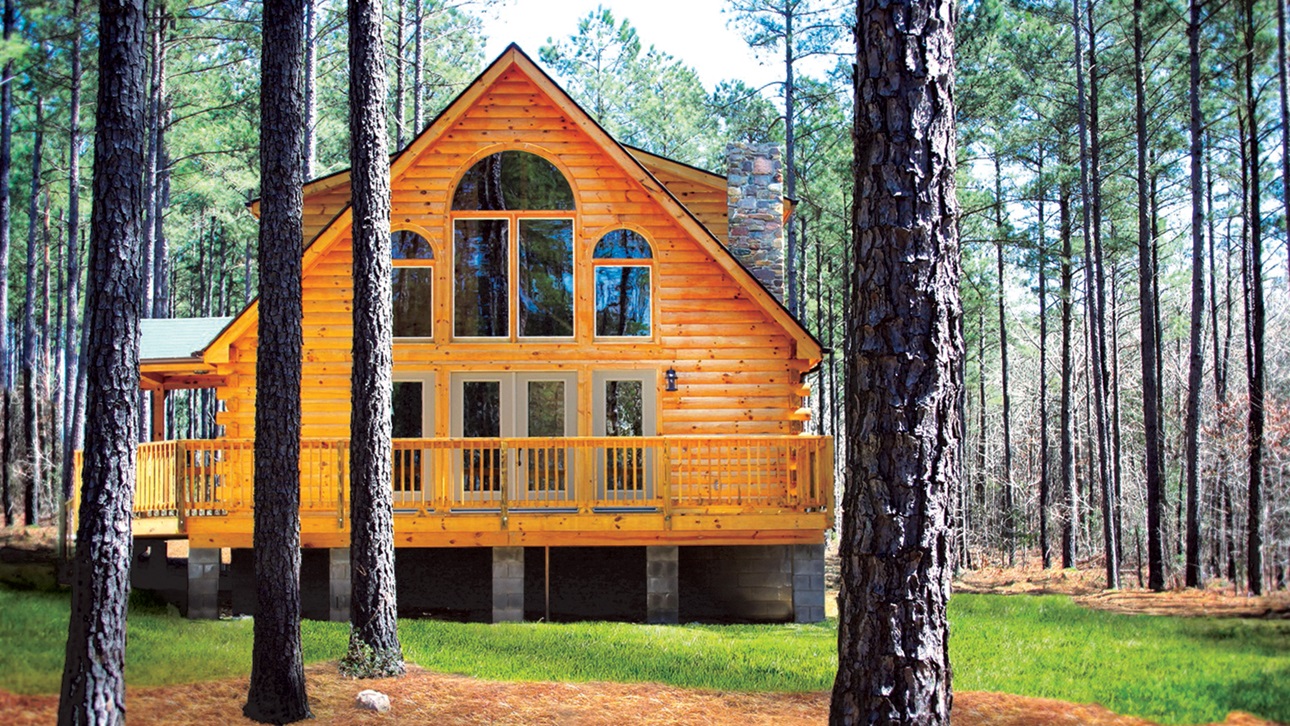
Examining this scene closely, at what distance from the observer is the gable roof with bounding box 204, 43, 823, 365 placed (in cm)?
1359

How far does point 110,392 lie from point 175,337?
11817 millimetres

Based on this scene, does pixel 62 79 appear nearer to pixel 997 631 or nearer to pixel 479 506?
pixel 479 506

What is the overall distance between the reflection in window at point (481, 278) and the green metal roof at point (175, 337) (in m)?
3.65

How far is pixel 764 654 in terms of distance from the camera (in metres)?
9.80

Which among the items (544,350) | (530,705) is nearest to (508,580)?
(544,350)

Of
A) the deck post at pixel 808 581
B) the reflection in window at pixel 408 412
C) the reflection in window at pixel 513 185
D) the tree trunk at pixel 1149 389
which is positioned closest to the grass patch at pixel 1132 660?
the deck post at pixel 808 581

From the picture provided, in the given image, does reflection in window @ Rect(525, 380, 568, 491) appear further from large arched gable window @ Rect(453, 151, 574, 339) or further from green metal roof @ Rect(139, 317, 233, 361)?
green metal roof @ Rect(139, 317, 233, 361)

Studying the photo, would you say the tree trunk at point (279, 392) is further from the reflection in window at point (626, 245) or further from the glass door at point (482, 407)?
the reflection in window at point (626, 245)

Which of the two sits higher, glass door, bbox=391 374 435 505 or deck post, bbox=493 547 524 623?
glass door, bbox=391 374 435 505

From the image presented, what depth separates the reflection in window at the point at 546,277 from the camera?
14.1 m

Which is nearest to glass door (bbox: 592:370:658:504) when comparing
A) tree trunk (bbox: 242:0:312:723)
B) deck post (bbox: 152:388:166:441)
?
tree trunk (bbox: 242:0:312:723)

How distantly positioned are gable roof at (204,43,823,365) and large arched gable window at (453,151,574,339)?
0.76m

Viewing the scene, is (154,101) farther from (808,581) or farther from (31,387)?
(808,581)

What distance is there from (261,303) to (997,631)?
26.9 feet
